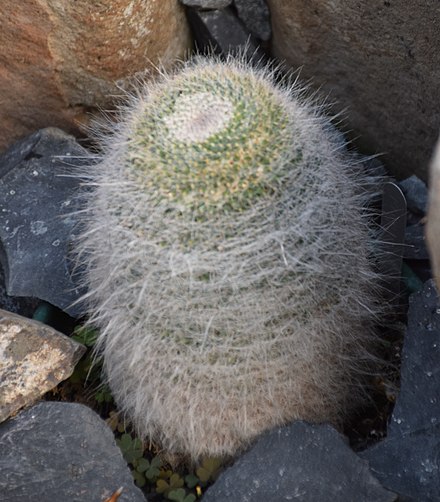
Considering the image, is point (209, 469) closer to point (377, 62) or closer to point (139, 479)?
point (139, 479)

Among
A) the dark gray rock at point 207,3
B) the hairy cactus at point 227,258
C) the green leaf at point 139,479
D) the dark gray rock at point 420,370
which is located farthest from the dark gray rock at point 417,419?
the dark gray rock at point 207,3

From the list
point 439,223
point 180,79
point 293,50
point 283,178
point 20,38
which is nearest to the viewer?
point 439,223

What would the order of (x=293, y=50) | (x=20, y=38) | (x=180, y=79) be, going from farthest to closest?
1. (x=293, y=50)
2. (x=20, y=38)
3. (x=180, y=79)

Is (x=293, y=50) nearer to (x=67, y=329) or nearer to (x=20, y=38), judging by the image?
(x=20, y=38)

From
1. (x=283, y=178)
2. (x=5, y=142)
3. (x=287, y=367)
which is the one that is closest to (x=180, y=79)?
(x=283, y=178)

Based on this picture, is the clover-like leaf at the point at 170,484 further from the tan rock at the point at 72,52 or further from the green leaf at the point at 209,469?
the tan rock at the point at 72,52

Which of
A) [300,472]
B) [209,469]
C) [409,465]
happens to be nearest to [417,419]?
[409,465]
